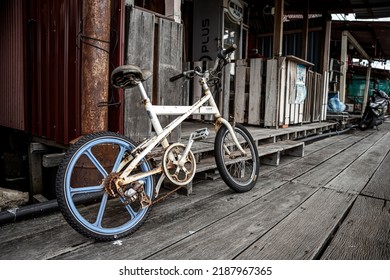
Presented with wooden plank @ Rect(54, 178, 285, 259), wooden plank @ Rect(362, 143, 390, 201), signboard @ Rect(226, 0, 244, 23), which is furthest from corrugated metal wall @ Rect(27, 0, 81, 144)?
signboard @ Rect(226, 0, 244, 23)

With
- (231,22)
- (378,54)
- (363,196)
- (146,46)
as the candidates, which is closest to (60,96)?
(146,46)

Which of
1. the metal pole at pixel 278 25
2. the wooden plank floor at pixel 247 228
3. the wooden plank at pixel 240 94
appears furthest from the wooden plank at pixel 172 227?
the metal pole at pixel 278 25

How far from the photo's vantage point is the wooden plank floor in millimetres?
1536

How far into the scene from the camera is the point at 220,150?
2385mm

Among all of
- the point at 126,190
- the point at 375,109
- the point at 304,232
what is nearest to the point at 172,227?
the point at 126,190

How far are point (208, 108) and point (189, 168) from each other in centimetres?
54

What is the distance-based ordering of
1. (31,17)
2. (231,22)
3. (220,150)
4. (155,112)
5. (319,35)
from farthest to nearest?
(319,35)
(231,22)
(31,17)
(220,150)
(155,112)

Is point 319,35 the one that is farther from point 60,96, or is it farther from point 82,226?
point 82,226

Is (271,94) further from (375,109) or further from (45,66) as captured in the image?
(375,109)

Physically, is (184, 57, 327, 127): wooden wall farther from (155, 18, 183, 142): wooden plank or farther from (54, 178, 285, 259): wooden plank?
(54, 178, 285, 259): wooden plank

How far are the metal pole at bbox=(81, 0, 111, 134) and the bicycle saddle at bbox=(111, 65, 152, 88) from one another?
0.44m

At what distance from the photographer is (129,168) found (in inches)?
67.4

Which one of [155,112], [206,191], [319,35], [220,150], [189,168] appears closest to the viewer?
[155,112]

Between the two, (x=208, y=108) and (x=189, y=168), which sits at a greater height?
(x=208, y=108)
